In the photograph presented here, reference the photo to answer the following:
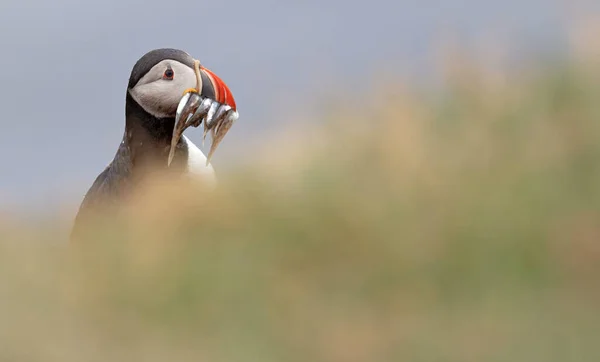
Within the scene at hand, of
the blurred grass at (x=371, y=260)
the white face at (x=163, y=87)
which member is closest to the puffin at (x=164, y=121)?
the white face at (x=163, y=87)

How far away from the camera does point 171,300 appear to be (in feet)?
12.8

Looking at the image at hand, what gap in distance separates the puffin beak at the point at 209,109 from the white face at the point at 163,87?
0.31 ft

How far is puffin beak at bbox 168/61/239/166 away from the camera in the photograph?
7188 millimetres

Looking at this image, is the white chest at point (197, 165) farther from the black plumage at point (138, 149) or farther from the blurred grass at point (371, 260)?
the blurred grass at point (371, 260)

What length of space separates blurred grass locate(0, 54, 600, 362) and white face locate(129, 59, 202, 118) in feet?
8.13

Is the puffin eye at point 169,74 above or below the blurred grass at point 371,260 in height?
above

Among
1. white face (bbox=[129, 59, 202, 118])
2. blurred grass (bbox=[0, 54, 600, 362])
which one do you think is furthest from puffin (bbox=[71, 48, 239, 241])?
blurred grass (bbox=[0, 54, 600, 362])

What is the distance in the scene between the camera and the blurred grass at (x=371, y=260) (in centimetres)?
335

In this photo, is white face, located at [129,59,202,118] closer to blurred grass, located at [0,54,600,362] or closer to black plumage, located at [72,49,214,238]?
black plumage, located at [72,49,214,238]

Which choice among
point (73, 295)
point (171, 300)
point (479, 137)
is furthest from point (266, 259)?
point (479, 137)

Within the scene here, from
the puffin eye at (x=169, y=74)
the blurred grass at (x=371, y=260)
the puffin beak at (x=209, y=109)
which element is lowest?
the blurred grass at (x=371, y=260)

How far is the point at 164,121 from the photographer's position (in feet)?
25.2

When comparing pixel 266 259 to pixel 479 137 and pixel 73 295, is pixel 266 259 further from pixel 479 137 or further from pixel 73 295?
pixel 479 137

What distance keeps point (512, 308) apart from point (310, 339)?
0.71 meters
